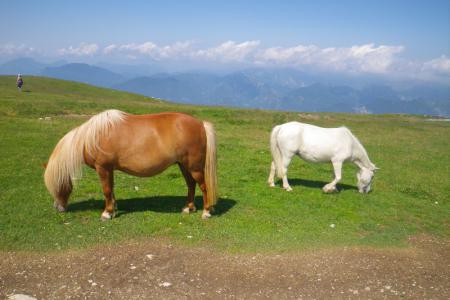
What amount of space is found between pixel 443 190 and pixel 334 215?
24.1 ft

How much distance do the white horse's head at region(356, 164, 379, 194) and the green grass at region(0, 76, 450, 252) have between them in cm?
28

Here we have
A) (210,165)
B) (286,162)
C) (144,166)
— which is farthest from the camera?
(286,162)

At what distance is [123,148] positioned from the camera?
354 inches

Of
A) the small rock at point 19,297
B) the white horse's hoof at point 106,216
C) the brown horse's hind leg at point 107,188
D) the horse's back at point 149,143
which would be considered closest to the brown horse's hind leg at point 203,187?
the horse's back at point 149,143

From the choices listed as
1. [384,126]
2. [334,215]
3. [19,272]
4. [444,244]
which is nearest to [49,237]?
[19,272]

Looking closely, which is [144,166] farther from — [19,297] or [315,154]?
[315,154]

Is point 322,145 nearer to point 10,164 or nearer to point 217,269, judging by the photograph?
point 217,269

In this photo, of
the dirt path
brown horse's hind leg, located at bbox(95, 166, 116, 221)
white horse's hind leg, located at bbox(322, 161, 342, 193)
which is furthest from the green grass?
the dirt path

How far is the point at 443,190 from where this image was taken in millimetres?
15273

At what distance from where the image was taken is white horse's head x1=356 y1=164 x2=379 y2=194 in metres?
13.2

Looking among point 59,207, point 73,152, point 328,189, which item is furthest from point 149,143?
point 328,189

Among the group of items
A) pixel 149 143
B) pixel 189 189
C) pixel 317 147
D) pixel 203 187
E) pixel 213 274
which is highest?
pixel 149 143

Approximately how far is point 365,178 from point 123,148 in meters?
8.89

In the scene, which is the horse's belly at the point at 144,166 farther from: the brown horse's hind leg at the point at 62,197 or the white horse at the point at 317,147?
the white horse at the point at 317,147
